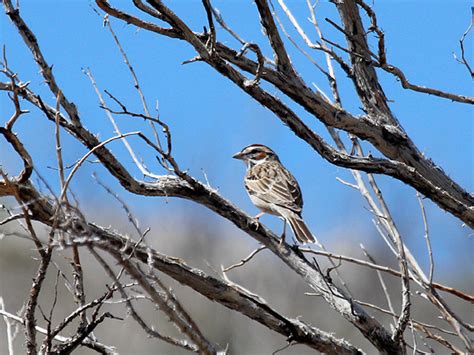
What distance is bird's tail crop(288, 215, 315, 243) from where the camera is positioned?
234 inches

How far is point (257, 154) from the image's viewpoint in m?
8.03

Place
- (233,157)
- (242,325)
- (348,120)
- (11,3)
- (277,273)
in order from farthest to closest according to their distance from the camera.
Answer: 1. (277,273)
2. (242,325)
3. (233,157)
4. (348,120)
5. (11,3)

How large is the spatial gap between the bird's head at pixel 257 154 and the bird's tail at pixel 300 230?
1.52 m

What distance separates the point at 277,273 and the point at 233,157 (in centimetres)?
1004

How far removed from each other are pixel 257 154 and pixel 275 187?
0.95m

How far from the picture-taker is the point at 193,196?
12.9 feet

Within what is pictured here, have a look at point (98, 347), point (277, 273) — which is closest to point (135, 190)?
point (98, 347)

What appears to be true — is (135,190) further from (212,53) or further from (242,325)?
(242,325)

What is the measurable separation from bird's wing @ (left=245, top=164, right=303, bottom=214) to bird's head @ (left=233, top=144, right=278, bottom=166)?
0.81ft

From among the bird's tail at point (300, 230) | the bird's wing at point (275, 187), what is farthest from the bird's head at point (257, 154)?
the bird's tail at point (300, 230)

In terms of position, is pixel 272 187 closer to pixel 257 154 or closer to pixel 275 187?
pixel 275 187

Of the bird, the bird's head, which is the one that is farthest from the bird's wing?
the bird's head

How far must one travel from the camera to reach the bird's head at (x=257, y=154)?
8023mm

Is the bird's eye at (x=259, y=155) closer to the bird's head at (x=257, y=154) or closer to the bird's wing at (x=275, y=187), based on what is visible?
the bird's head at (x=257, y=154)
